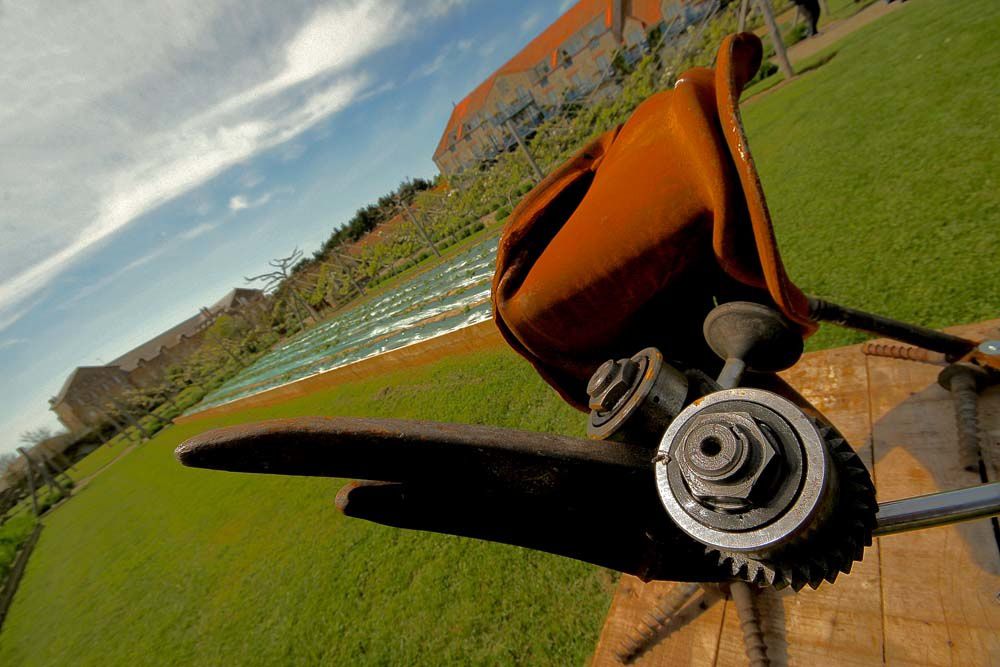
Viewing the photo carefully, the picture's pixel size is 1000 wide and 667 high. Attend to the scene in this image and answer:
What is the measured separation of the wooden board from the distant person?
14.9 m

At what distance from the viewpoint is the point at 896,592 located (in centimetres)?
167

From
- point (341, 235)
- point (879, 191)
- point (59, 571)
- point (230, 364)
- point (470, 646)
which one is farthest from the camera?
point (341, 235)

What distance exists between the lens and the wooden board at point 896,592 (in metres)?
1.53

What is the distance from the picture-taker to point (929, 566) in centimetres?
167

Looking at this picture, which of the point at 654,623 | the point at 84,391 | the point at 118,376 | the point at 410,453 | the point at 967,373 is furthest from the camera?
the point at 118,376

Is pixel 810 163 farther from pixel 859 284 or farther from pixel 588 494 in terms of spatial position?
pixel 588 494

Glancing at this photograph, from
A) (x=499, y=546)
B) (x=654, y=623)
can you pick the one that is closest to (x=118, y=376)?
(x=499, y=546)

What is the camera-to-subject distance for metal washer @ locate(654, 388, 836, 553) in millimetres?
668

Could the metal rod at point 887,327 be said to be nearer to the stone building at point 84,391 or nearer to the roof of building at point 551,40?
the roof of building at point 551,40

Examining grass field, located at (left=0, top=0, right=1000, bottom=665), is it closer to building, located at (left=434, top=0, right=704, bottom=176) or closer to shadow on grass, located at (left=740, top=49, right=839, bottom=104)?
shadow on grass, located at (left=740, top=49, right=839, bottom=104)

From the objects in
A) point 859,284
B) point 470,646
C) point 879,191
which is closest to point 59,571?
point 470,646

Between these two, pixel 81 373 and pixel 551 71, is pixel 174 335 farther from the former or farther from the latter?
pixel 551 71

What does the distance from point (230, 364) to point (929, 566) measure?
41055mm

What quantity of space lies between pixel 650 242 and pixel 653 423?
1.69ft
